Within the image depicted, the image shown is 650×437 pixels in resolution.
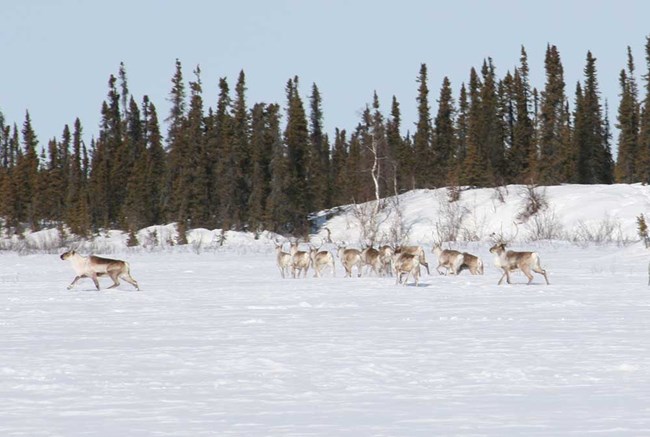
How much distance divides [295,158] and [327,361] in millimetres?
61239

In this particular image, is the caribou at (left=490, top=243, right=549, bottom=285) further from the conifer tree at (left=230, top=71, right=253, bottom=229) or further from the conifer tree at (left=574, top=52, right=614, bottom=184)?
the conifer tree at (left=574, top=52, right=614, bottom=184)

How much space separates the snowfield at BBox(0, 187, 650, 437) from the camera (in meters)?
7.23

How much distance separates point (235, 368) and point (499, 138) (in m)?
71.9

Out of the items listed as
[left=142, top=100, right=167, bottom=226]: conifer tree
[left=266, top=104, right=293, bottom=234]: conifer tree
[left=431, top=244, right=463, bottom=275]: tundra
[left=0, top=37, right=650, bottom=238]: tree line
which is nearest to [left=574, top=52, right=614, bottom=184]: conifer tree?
[left=0, top=37, right=650, bottom=238]: tree line

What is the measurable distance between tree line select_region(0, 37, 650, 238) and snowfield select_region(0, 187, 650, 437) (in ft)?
149

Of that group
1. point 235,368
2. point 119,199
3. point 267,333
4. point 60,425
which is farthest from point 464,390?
point 119,199

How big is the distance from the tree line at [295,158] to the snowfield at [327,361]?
45566 millimetres

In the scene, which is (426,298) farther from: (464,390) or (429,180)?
(429,180)

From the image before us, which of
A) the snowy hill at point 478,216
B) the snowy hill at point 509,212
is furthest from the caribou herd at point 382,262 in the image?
the snowy hill at point 478,216

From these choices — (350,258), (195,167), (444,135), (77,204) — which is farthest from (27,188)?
(350,258)

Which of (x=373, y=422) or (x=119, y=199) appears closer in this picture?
(x=373, y=422)

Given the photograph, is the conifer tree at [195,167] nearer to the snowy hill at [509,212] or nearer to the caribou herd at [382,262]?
the snowy hill at [509,212]

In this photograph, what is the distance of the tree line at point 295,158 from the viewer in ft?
231

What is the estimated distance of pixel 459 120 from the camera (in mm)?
85562
